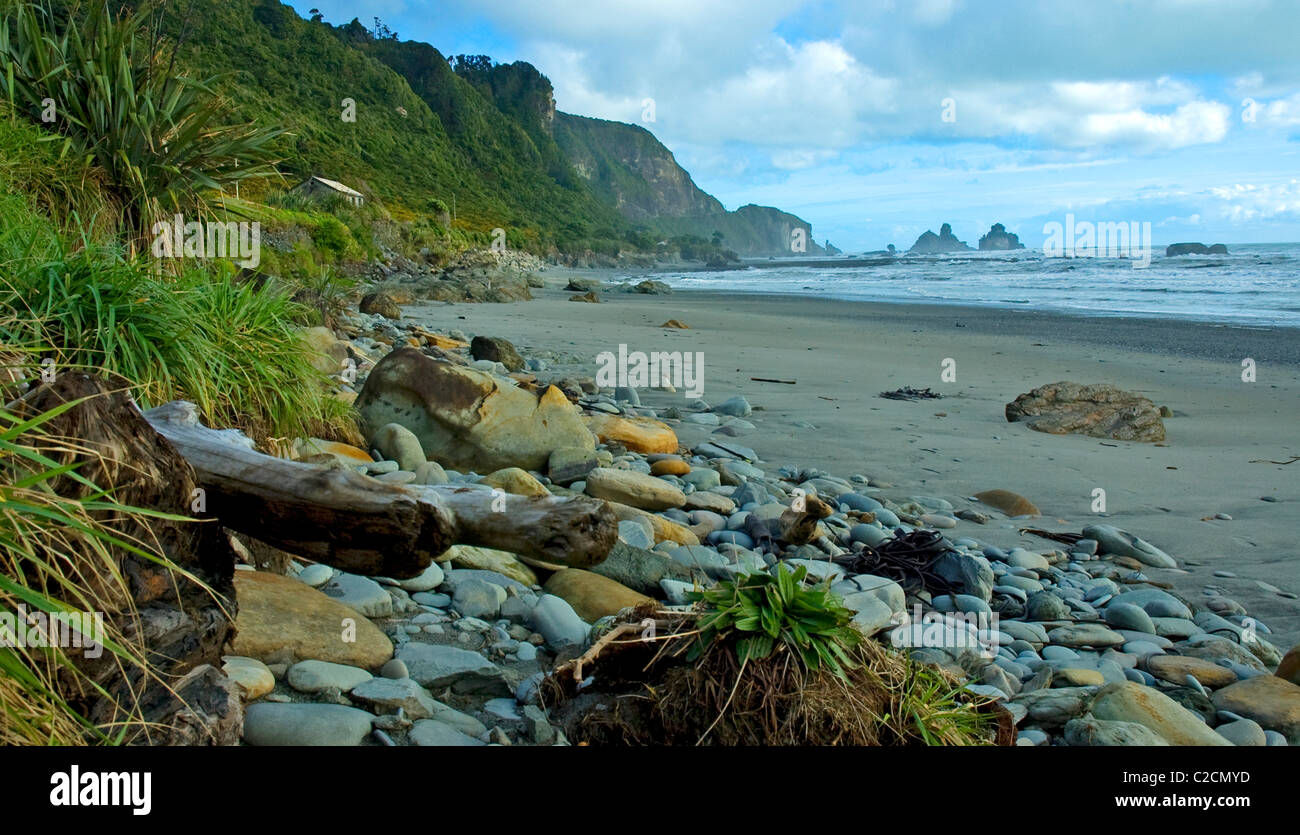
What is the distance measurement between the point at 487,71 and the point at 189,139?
137 metres

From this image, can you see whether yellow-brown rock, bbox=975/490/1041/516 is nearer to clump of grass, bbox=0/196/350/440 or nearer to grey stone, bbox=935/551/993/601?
grey stone, bbox=935/551/993/601

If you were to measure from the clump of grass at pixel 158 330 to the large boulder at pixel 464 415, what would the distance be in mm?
959

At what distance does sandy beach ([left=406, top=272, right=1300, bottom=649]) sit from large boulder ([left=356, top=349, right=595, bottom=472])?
1985 millimetres

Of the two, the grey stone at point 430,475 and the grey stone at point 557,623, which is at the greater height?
the grey stone at point 430,475

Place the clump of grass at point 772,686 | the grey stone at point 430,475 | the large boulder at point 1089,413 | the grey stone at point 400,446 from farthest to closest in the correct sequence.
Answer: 1. the large boulder at point 1089,413
2. the grey stone at point 400,446
3. the grey stone at point 430,475
4. the clump of grass at point 772,686

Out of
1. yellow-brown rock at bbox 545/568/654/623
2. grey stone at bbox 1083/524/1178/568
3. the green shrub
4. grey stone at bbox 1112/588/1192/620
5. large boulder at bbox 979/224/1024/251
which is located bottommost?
grey stone at bbox 1112/588/1192/620

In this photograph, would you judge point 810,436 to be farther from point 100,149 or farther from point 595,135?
point 595,135

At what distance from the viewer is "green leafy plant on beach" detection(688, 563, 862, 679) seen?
2355 millimetres

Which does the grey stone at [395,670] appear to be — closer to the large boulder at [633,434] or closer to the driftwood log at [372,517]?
the driftwood log at [372,517]

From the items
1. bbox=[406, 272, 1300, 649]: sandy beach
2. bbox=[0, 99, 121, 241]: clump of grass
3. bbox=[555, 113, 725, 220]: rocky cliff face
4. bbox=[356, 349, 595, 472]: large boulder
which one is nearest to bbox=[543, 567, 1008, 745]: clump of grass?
bbox=[406, 272, 1300, 649]: sandy beach

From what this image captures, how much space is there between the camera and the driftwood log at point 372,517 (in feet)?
8.38

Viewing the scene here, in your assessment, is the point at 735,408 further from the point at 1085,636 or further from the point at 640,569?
the point at 1085,636

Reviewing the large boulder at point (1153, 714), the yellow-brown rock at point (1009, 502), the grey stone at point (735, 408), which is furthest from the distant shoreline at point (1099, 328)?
the large boulder at point (1153, 714)

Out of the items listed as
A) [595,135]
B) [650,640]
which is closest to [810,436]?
[650,640]
